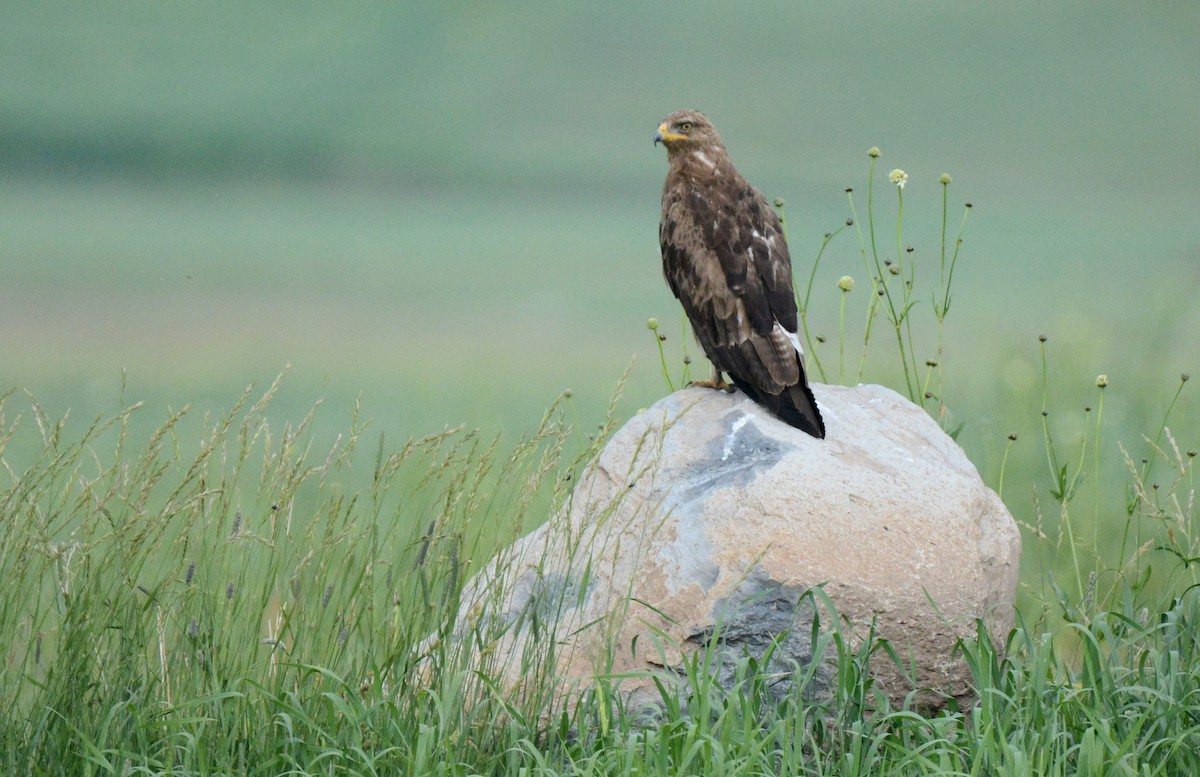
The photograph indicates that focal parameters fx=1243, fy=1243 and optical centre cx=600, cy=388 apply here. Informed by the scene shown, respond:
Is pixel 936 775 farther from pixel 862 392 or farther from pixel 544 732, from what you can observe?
pixel 862 392

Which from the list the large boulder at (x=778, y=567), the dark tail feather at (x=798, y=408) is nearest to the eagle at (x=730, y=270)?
the dark tail feather at (x=798, y=408)

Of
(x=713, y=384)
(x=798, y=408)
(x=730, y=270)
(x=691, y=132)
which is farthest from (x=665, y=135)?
(x=798, y=408)

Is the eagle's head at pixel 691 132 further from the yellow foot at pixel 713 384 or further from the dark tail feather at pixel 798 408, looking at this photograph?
the dark tail feather at pixel 798 408

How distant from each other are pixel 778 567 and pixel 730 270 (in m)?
1.23

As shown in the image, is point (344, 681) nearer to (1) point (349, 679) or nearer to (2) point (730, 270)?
(1) point (349, 679)

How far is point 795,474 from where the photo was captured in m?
3.38

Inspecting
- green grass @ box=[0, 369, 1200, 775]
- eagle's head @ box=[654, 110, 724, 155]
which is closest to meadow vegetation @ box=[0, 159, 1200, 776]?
green grass @ box=[0, 369, 1200, 775]

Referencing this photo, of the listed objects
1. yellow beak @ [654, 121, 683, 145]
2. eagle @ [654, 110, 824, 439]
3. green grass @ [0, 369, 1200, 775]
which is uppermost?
yellow beak @ [654, 121, 683, 145]

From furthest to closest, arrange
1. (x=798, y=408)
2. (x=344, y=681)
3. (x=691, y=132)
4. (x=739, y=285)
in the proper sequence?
1. (x=691, y=132)
2. (x=739, y=285)
3. (x=798, y=408)
4. (x=344, y=681)

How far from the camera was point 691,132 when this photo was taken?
4449 millimetres

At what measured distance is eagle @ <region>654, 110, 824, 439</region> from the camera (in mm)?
3771

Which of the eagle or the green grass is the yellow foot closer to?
the eagle

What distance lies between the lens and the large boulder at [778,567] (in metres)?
3.17

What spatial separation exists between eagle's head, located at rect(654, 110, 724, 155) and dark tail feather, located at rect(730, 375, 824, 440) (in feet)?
3.68
